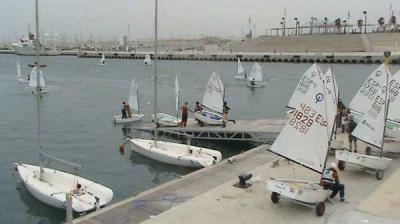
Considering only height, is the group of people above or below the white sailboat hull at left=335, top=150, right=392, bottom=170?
below

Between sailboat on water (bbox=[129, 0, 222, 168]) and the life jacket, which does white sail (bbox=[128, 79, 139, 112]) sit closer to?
sailboat on water (bbox=[129, 0, 222, 168])

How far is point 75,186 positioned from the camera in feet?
62.3

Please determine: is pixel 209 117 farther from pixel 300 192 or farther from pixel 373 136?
pixel 300 192

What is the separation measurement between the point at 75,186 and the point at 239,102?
36.7m

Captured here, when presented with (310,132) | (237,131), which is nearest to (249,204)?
(310,132)

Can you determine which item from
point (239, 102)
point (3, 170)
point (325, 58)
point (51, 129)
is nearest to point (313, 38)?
point (325, 58)

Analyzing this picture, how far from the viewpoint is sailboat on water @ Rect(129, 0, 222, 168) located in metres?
23.5

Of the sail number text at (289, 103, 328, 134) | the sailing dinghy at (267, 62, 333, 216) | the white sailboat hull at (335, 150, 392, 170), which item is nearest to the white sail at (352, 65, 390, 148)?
the white sailboat hull at (335, 150, 392, 170)

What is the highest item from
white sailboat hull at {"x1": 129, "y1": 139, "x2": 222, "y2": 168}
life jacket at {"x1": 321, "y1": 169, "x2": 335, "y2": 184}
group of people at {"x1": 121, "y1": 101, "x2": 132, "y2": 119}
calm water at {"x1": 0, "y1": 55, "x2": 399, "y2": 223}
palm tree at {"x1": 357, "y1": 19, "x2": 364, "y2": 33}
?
palm tree at {"x1": 357, "y1": 19, "x2": 364, "y2": 33}

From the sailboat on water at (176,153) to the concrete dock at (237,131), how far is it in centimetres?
170

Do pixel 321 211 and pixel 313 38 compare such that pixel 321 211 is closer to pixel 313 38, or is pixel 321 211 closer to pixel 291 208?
pixel 291 208

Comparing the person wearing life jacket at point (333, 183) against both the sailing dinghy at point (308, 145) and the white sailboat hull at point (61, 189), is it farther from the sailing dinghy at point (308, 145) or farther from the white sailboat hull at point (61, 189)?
the white sailboat hull at point (61, 189)

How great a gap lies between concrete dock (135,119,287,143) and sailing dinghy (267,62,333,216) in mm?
11646

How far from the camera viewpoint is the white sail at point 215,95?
29938mm
